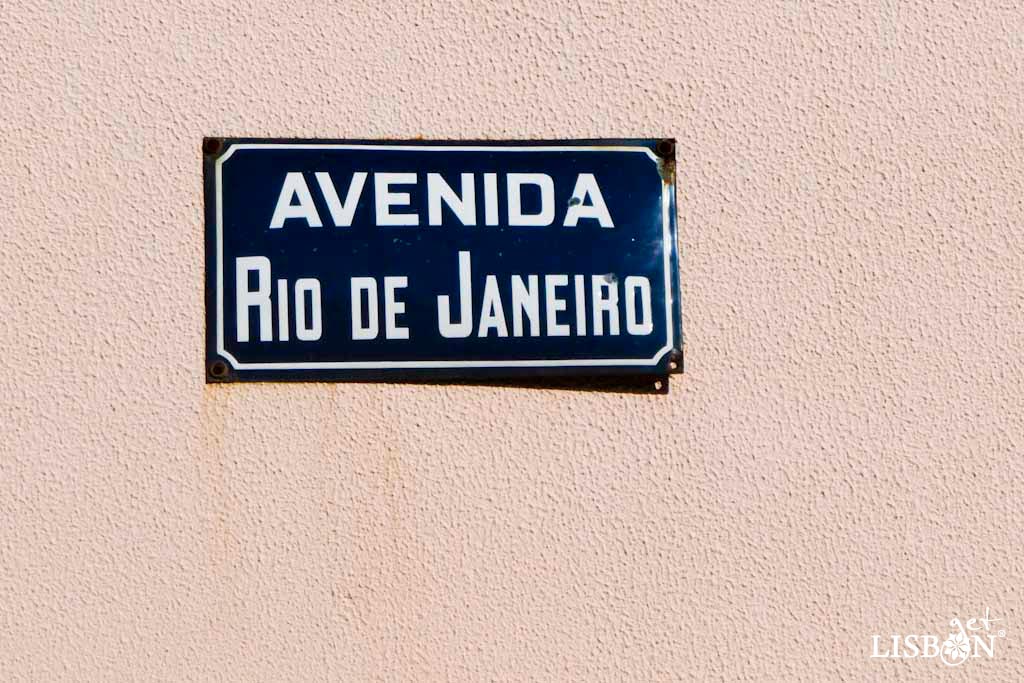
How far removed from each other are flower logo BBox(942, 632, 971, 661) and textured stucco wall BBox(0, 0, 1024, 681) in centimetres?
3

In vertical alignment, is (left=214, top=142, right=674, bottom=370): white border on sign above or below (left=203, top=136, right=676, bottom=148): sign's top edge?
below

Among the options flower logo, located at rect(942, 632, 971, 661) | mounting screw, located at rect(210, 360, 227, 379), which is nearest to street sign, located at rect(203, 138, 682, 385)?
mounting screw, located at rect(210, 360, 227, 379)

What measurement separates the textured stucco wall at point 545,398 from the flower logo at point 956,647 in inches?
1.0

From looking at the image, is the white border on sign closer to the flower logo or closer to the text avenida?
the text avenida

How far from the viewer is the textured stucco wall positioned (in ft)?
4.40

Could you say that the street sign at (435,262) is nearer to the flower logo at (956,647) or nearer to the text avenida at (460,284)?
the text avenida at (460,284)

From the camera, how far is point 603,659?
1.37 meters

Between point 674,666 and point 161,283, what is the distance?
2.96 feet

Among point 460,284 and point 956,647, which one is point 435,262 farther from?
point 956,647

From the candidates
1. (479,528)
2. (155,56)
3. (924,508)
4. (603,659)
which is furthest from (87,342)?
(924,508)

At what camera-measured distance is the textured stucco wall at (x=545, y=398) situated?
134 cm

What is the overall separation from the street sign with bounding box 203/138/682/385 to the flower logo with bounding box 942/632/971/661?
1.84ft

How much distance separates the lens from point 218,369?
1.35 metres

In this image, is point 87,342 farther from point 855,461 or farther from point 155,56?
point 855,461
